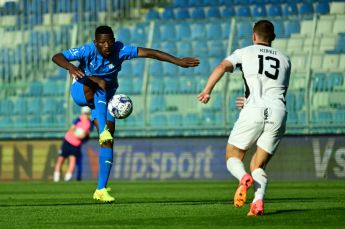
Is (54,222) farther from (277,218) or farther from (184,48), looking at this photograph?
(184,48)

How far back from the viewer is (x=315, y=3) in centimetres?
2395

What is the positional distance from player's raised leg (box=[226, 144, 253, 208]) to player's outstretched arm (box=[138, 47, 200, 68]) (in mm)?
2061

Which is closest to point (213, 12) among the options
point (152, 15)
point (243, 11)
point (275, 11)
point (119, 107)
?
point (243, 11)

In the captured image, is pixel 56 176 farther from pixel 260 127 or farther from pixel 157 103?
pixel 260 127

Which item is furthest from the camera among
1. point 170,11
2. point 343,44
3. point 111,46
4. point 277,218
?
point 170,11

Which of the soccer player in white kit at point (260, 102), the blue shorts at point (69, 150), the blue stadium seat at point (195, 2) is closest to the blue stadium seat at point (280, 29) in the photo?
the blue stadium seat at point (195, 2)

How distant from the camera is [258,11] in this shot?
24641mm

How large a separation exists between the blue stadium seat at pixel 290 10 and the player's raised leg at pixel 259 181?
1515 centimetres

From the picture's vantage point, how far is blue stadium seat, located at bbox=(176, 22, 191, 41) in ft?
77.9

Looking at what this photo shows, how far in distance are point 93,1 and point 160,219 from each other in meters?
16.2

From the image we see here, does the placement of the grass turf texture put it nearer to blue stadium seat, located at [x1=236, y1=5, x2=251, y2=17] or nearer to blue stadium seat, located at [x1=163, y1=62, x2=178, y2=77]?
blue stadium seat, located at [x1=163, y1=62, x2=178, y2=77]

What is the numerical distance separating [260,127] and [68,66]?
112 inches

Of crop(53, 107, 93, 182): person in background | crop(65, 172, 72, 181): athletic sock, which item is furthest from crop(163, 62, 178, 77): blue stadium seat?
crop(65, 172, 72, 181): athletic sock

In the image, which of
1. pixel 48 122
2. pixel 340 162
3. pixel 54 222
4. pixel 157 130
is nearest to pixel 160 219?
pixel 54 222
